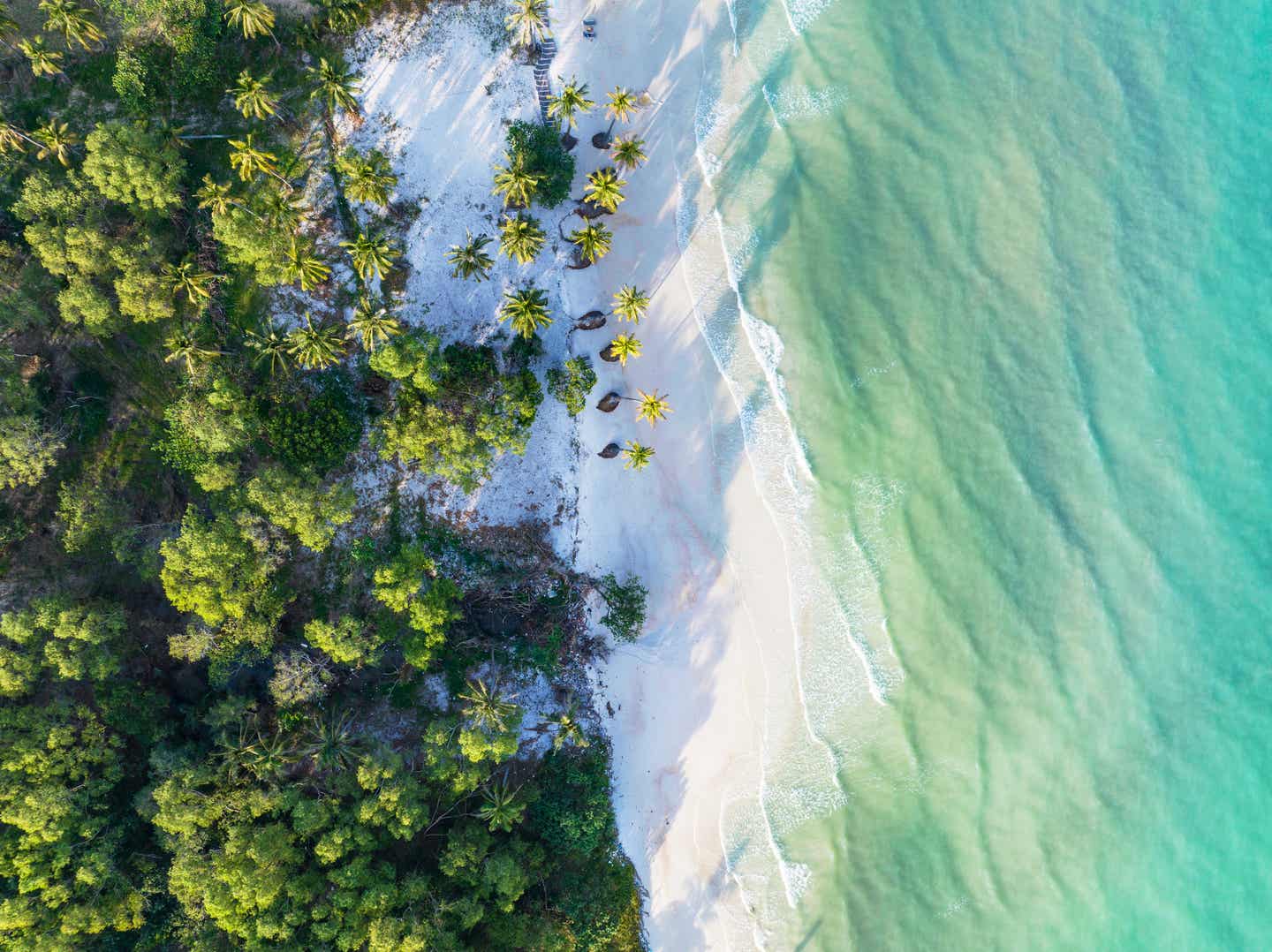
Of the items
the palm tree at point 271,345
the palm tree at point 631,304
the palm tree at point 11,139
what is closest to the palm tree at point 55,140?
the palm tree at point 11,139

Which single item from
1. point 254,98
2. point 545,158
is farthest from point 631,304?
point 254,98

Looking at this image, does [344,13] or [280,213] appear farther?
[344,13]

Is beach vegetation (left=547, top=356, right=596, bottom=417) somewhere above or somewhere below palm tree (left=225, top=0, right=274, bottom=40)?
below

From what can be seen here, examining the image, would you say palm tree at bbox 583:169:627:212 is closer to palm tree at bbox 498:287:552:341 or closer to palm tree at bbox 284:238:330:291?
palm tree at bbox 498:287:552:341

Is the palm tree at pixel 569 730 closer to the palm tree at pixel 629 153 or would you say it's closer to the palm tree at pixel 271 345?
the palm tree at pixel 271 345

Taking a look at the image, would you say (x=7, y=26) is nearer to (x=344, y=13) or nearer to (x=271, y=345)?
(x=344, y=13)

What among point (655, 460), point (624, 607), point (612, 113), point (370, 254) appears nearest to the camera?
point (370, 254)

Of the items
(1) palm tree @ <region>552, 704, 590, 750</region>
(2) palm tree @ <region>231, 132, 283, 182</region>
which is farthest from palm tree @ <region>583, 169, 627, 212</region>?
(1) palm tree @ <region>552, 704, 590, 750</region>
